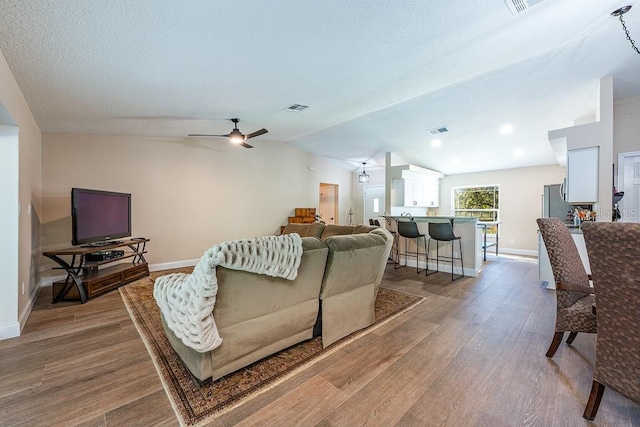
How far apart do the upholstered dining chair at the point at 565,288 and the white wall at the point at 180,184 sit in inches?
208

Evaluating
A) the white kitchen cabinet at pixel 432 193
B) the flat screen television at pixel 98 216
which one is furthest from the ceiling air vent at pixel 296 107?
the white kitchen cabinet at pixel 432 193

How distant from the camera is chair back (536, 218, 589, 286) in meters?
1.93

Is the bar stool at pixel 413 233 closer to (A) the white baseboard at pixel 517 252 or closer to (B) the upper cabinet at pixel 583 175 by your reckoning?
(B) the upper cabinet at pixel 583 175

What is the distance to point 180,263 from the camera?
5117 millimetres

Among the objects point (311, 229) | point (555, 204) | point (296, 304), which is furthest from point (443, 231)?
point (296, 304)

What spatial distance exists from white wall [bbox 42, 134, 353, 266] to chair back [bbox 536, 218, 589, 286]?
5271 mm

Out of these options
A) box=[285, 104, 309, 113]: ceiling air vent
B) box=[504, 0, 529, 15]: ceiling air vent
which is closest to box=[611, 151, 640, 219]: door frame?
box=[504, 0, 529, 15]: ceiling air vent

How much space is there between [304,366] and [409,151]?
5.85 metres

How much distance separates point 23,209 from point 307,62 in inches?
130

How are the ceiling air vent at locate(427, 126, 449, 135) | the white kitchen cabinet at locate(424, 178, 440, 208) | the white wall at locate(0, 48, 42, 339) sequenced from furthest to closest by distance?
the white kitchen cabinet at locate(424, 178, 440, 208)
the ceiling air vent at locate(427, 126, 449, 135)
the white wall at locate(0, 48, 42, 339)

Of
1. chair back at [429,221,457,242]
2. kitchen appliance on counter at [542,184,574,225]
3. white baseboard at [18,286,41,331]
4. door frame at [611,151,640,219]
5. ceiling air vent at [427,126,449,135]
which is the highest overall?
ceiling air vent at [427,126,449,135]

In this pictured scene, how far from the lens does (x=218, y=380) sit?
1.75 metres

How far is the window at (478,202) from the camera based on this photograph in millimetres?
7258

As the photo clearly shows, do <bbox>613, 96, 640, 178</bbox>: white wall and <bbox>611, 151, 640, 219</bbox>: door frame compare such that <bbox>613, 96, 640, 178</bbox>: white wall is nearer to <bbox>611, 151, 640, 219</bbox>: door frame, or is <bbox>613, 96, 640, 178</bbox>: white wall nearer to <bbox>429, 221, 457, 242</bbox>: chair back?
<bbox>611, 151, 640, 219</bbox>: door frame
